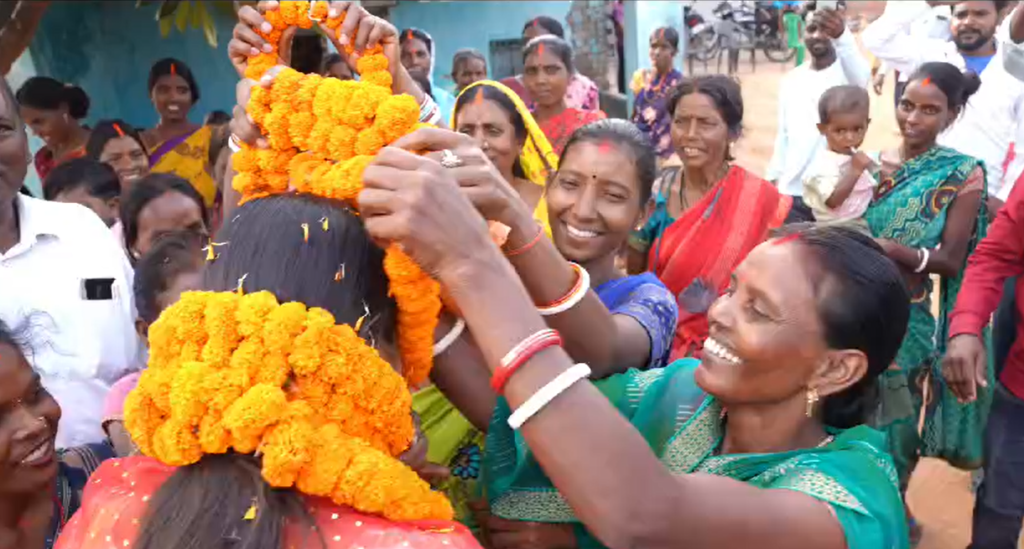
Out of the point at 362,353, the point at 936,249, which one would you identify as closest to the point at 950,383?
the point at 936,249

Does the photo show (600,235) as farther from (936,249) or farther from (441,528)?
(936,249)

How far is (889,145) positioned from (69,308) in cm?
1391

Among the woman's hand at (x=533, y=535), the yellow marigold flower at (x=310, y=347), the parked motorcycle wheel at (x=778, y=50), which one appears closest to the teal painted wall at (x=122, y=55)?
the woman's hand at (x=533, y=535)

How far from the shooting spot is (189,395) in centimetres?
113

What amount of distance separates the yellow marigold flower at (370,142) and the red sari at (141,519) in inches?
22.2

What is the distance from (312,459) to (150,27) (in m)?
8.62

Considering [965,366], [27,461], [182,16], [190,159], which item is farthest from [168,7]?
[965,366]

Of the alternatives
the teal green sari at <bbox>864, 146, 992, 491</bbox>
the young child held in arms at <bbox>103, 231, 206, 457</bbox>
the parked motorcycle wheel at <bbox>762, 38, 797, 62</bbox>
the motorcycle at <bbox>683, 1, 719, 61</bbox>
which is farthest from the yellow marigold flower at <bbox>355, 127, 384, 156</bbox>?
the parked motorcycle wheel at <bbox>762, 38, 797, 62</bbox>

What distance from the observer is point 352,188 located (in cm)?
130

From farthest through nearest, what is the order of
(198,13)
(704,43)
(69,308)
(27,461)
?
1. (704,43)
2. (198,13)
3. (69,308)
4. (27,461)

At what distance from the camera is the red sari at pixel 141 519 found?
45.1 inches

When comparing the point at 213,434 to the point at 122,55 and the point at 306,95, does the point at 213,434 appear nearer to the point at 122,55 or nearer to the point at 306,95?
the point at 306,95

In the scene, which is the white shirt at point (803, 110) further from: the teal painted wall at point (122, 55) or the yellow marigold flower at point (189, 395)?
the teal painted wall at point (122, 55)

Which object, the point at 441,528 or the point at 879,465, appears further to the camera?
the point at 879,465
